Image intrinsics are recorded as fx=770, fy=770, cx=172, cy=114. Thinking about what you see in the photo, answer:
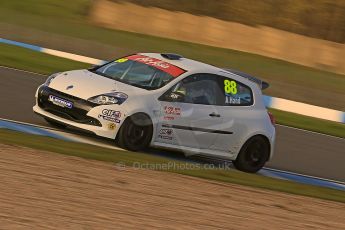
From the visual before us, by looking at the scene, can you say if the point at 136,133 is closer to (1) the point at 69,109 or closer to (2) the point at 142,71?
(1) the point at 69,109

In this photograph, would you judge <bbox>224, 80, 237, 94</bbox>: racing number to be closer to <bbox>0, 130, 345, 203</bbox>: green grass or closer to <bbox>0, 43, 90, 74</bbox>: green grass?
<bbox>0, 130, 345, 203</bbox>: green grass

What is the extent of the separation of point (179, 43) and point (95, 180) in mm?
23839

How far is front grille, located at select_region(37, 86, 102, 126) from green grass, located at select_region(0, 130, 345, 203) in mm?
364

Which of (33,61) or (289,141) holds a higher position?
(289,141)

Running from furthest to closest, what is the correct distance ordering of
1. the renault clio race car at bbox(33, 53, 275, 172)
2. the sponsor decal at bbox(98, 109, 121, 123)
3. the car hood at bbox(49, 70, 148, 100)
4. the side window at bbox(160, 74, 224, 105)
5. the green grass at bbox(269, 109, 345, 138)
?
1. the green grass at bbox(269, 109, 345, 138)
2. the side window at bbox(160, 74, 224, 105)
3. the car hood at bbox(49, 70, 148, 100)
4. the renault clio race car at bbox(33, 53, 275, 172)
5. the sponsor decal at bbox(98, 109, 121, 123)

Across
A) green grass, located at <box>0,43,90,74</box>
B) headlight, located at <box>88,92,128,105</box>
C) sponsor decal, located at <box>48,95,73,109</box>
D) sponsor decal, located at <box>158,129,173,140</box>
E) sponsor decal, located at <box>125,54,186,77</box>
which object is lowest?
green grass, located at <box>0,43,90,74</box>

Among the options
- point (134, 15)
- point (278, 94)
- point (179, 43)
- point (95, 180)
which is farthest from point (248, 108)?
point (134, 15)

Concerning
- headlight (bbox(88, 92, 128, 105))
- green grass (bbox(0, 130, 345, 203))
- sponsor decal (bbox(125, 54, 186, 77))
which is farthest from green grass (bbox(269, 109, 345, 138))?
headlight (bbox(88, 92, 128, 105))

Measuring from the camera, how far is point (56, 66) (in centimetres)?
2080

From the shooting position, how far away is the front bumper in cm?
1056

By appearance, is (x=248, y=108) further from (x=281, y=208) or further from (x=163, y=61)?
(x=281, y=208)

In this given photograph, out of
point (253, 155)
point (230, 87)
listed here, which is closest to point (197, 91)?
point (230, 87)

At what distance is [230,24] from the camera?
106 ft

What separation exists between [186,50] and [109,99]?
1969 cm
